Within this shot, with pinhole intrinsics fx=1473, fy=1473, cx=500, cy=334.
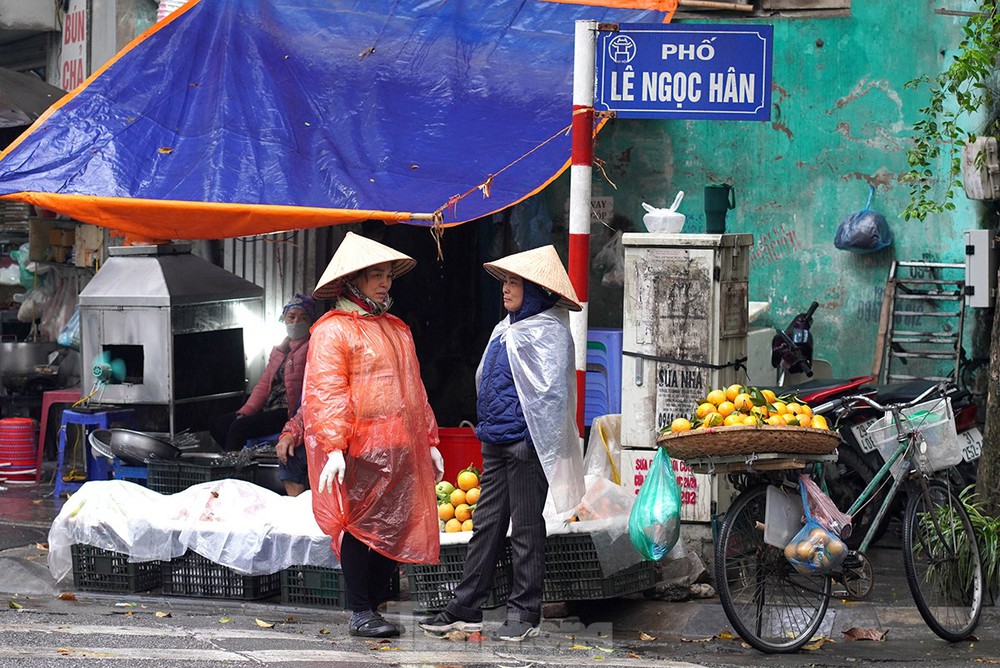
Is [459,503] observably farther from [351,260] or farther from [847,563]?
[847,563]

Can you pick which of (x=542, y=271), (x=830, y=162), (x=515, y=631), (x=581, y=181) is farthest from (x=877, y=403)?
(x=830, y=162)

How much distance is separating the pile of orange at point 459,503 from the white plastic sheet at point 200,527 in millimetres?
638

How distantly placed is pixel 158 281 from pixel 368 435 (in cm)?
413

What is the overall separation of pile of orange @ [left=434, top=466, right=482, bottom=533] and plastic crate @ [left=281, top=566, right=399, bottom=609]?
46 centimetres

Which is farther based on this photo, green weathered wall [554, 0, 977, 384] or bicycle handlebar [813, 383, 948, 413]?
green weathered wall [554, 0, 977, 384]

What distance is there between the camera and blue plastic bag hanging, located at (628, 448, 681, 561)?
6.93m

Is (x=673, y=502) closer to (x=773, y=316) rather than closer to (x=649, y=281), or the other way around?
(x=649, y=281)

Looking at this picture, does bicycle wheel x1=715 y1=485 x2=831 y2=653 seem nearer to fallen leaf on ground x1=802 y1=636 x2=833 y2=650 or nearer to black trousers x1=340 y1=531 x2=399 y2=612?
fallen leaf on ground x1=802 y1=636 x2=833 y2=650

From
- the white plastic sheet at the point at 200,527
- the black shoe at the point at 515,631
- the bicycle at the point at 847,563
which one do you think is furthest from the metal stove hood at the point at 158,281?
the bicycle at the point at 847,563

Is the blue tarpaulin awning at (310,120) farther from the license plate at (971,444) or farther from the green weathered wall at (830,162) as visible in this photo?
the license plate at (971,444)

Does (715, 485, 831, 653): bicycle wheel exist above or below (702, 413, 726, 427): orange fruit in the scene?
below

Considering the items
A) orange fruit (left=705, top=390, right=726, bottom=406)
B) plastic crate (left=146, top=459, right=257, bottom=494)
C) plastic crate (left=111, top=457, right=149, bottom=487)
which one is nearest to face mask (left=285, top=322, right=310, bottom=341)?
plastic crate (left=146, top=459, right=257, bottom=494)

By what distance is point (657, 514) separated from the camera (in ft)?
22.7

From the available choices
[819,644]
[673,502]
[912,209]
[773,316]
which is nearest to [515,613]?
[673,502]
